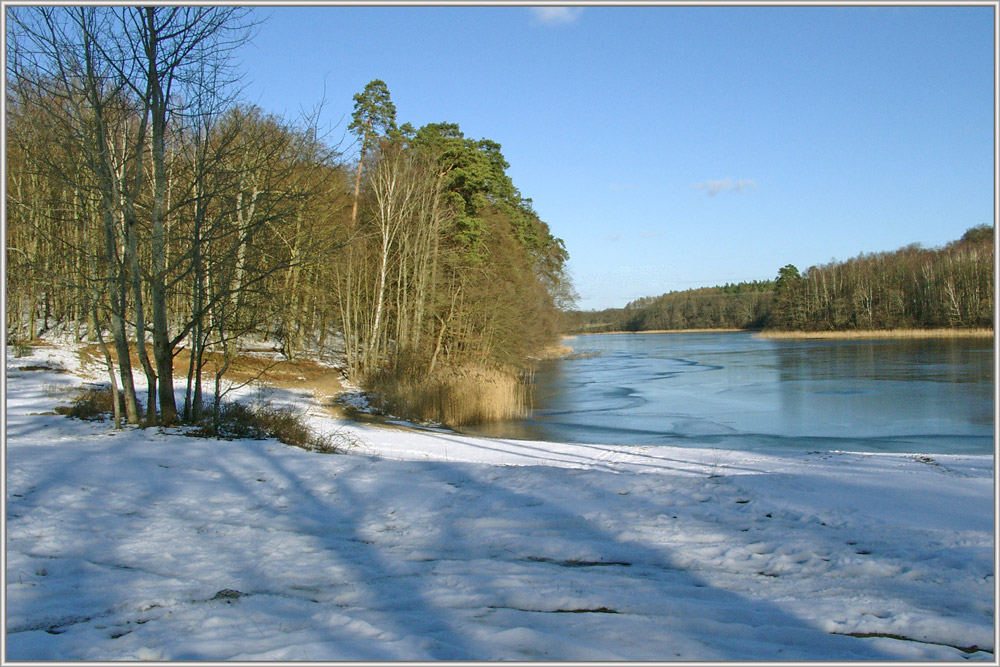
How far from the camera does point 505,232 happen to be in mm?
32031

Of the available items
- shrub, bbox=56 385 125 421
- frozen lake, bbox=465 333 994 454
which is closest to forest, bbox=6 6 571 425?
shrub, bbox=56 385 125 421

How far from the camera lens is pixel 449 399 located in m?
19.8

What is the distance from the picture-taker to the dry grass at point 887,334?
2094 inches

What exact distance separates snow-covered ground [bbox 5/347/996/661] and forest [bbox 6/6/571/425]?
2539 mm

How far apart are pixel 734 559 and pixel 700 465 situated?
516 cm

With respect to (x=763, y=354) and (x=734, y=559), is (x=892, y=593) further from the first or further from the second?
(x=763, y=354)

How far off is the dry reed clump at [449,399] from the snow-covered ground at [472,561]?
11.9 m

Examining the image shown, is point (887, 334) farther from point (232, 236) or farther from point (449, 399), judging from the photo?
point (232, 236)

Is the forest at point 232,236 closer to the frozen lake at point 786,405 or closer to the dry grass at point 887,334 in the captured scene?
the frozen lake at point 786,405

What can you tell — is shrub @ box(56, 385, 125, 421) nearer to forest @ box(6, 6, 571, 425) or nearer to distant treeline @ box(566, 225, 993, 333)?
forest @ box(6, 6, 571, 425)

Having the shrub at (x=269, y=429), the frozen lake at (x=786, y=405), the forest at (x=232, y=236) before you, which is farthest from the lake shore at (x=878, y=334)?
the shrub at (x=269, y=429)

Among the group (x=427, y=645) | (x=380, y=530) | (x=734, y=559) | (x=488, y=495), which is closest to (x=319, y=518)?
(x=380, y=530)

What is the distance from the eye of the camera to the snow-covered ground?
308cm

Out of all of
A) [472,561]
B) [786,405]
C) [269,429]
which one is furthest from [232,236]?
[786,405]
